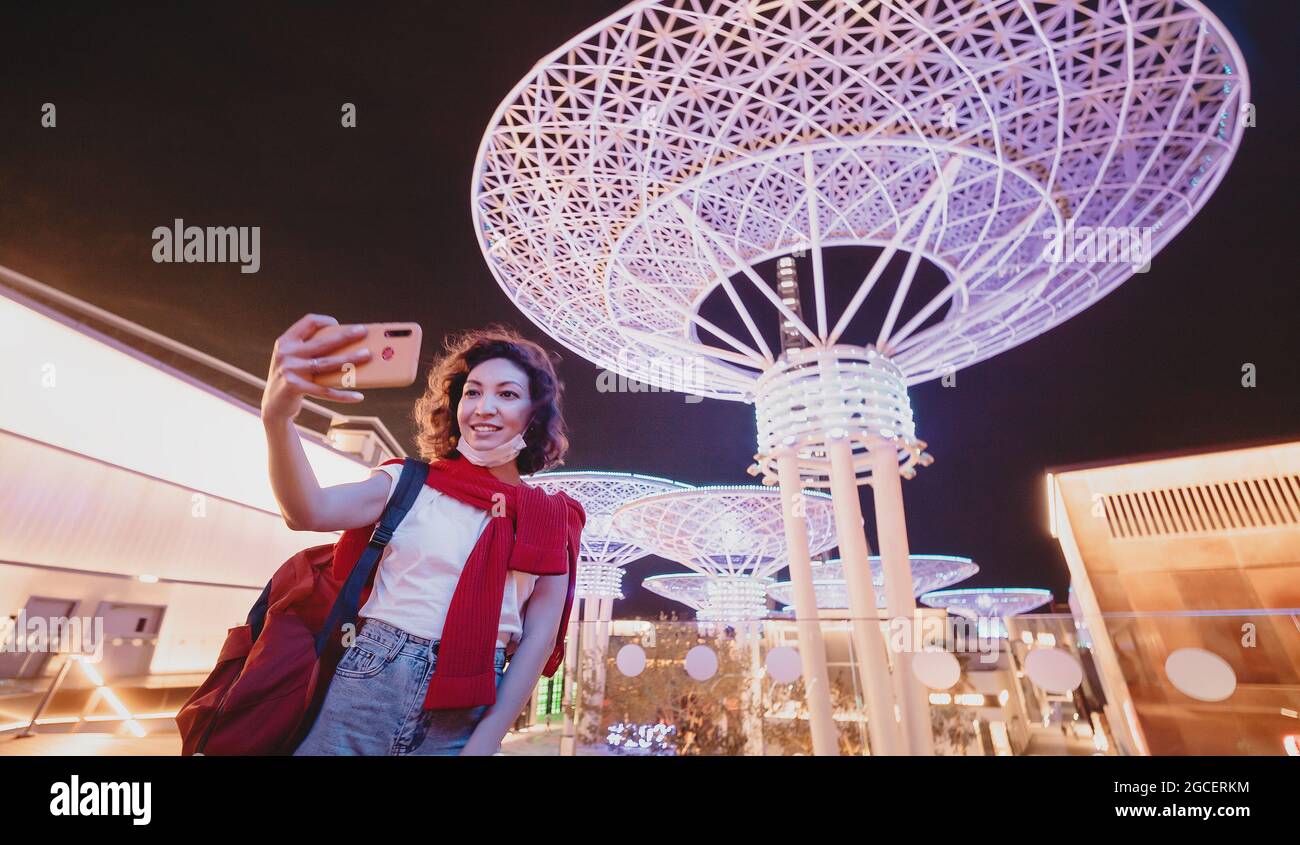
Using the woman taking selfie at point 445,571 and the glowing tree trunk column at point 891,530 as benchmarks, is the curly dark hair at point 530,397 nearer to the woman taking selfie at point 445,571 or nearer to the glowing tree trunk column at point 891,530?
the woman taking selfie at point 445,571

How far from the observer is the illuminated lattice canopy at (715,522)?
2373 cm

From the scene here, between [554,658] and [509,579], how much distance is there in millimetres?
588

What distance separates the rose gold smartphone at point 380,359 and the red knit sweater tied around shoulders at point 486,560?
0.52 meters

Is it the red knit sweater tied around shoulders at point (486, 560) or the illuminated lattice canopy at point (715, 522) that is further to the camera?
the illuminated lattice canopy at point (715, 522)

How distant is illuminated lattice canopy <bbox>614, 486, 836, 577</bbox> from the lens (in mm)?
23734

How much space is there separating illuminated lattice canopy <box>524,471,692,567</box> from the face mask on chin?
2043 centimetres

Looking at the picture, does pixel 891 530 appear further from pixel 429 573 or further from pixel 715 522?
pixel 715 522

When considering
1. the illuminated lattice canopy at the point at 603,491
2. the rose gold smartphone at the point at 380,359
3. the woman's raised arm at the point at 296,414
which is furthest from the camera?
the illuminated lattice canopy at the point at 603,491

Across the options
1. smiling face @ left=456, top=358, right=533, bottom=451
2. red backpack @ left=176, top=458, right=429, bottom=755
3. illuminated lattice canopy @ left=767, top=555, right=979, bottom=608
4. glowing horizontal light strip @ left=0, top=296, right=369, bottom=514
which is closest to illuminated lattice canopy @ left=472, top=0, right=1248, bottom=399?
glowing horizontal light strip @ left=0, top=296, right=369, bottom=514

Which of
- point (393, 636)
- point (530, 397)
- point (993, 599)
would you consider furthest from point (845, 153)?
point (993, 599)

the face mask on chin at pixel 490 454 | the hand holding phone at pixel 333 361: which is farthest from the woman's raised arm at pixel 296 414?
the face mask on chin at pixel 490 454
